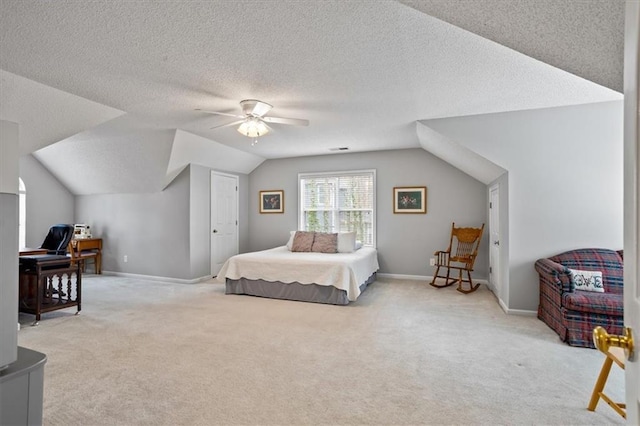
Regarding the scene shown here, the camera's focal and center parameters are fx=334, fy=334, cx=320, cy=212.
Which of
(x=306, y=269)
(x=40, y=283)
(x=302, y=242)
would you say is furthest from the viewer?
(x=302, y=242)

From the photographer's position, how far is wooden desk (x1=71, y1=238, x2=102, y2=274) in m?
6.18

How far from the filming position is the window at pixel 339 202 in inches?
249

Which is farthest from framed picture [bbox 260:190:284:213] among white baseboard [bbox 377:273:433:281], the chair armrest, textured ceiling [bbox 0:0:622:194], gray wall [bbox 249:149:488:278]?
the chair armrest

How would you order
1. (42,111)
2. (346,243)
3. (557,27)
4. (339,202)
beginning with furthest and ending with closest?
1. (339,202)
2. (346,243)
3. (42,111)
4. (557,27)

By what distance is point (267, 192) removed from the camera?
23.2ft

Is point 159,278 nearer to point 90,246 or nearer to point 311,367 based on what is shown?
point 90,246

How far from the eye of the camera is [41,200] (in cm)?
649

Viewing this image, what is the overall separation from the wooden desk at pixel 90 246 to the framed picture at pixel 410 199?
228 inches

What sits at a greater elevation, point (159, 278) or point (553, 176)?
point (553, 176)

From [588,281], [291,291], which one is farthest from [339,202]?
[588,281]

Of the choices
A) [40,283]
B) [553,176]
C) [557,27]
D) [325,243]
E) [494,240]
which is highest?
[557,27]

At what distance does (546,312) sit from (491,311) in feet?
1.99

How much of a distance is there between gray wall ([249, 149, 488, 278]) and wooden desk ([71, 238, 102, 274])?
3.86m

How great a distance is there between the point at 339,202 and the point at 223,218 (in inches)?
90.3
